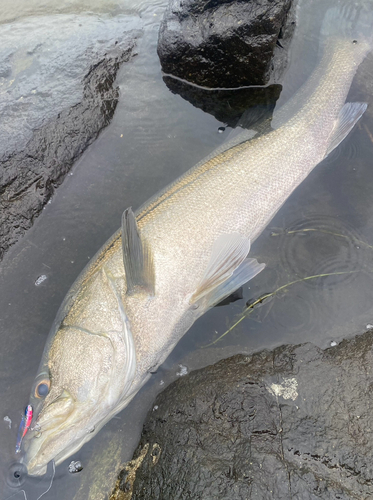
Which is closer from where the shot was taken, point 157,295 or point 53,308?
point 157,295

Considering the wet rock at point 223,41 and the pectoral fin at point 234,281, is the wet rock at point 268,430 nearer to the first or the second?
the pectoral fin at point 234,281

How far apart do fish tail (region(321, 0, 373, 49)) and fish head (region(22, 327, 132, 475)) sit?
437 cm

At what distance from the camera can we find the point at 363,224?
365 centimetres

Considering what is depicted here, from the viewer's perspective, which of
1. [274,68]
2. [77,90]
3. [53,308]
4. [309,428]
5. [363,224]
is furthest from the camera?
[274,68]

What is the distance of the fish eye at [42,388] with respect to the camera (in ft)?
7.97

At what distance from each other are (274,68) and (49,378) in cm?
403

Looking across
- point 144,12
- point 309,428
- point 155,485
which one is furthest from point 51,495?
point 144,12

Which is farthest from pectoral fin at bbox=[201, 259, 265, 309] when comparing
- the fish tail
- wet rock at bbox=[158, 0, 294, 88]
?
the fish tail

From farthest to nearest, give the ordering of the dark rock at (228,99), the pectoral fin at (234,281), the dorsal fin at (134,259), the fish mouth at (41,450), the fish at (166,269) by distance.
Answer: the dark rock at (228,99), the pectoral fin at (234,281), the dorsal fin at (134,259), the fish at (166,269), the fish mouth at (41,450)

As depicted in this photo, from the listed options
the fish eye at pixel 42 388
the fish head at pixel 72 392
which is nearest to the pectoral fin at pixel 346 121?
the fish head at pixel 72 392

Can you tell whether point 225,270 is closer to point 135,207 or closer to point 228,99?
point 135,207

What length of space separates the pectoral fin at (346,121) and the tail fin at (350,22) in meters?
1.03

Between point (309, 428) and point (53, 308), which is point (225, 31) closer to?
point (53, 308)

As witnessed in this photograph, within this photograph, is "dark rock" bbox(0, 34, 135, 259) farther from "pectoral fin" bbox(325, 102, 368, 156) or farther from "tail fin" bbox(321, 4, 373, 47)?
"tail fin" bbox(321, 4, 373, 47)
